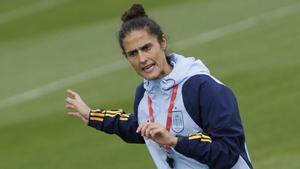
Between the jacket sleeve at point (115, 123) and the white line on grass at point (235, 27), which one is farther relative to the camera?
the white line on grass at point (235, 27)

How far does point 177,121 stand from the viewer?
216 inches

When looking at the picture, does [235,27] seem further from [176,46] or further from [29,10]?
[29,10]

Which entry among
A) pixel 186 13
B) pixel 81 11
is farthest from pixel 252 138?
pixel 81 11

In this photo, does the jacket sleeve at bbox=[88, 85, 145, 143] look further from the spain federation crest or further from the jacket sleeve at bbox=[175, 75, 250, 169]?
the jacket sleeve at bbox=[175, 75, 250, 169]

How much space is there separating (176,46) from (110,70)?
1.41 m

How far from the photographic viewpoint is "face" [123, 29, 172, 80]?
5.57 m

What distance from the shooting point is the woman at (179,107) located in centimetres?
532

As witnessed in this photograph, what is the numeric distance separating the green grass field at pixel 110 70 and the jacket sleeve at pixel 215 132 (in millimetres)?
4921

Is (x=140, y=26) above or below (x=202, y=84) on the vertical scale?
above

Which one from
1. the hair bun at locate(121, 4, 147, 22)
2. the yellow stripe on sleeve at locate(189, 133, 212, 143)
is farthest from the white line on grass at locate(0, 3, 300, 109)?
the yellow stripe on sleeve at locate(189, 133, 212, 143)

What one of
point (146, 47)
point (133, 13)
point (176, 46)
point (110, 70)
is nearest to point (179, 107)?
point (146, 47)

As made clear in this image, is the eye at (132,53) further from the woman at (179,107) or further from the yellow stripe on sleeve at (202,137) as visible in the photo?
the yellow stripe on sleeve at (202,137)

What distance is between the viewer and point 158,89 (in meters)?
5.64

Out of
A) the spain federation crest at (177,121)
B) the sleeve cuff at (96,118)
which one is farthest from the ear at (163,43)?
the sleeve cuff at (96,118)
